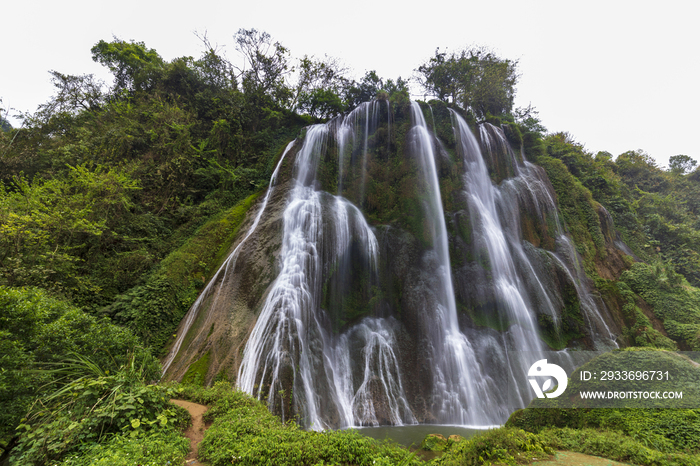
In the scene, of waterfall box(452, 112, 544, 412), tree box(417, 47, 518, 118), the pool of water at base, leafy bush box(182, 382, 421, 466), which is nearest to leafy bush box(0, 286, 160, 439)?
leafy bush box(182, 382, 421, 466)

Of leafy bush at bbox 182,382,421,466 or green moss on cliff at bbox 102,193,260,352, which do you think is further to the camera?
green moss on cliff at bbox 102,193,260,352

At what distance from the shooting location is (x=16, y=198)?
28.5 feet

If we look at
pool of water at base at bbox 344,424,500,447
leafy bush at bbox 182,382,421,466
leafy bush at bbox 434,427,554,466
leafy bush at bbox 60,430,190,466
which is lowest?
pool of water at base at bbox 344,424,500,447

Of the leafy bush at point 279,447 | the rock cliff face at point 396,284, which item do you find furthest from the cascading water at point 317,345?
the leafy bush at point 279,447

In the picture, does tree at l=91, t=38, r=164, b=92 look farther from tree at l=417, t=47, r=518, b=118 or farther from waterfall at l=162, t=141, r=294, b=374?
tree at l=417, t=47, r=518, b=118

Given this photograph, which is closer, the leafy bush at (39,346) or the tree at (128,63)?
the leafy bush at (39,346)

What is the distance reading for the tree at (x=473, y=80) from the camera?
20891 millimetres

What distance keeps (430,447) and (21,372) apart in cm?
703

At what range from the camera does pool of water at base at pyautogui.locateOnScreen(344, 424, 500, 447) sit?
284 inches

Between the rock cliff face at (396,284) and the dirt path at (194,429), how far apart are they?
88.7 inches

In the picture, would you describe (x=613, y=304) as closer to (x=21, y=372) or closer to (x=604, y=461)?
(x=604, y=461)

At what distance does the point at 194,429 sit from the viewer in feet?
14.1

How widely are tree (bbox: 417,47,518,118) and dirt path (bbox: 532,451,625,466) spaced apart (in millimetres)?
23136

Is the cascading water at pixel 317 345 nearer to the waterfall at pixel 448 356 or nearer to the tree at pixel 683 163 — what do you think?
the waterfall at pixel 448 356
